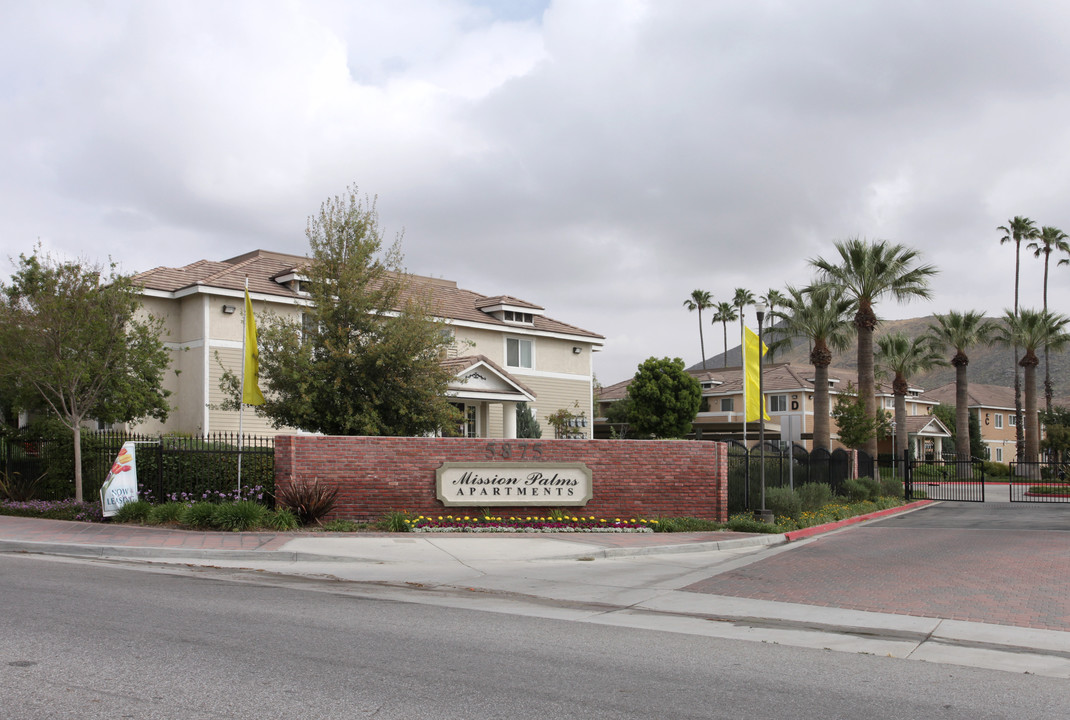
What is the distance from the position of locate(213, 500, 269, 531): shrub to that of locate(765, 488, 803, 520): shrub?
34.4 feet

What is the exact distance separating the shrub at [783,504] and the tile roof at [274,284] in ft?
30.2

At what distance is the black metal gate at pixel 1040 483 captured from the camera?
119 ft

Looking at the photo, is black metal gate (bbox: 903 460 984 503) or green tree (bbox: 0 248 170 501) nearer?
green tree (bbox: 0 248 170 501)

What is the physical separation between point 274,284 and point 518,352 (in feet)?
33.6

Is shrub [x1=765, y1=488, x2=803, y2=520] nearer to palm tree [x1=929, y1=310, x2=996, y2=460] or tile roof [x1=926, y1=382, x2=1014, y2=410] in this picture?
palm tree [x1=929, y1=310, x2=996, y2=460]

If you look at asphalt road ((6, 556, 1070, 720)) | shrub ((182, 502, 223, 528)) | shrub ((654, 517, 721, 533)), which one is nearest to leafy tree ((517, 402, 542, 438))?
shrub ((654, 517, 721, 533))

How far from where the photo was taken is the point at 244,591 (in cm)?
1030

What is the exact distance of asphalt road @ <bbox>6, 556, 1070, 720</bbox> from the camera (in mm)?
5824

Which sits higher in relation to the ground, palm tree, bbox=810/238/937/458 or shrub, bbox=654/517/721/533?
palm tree, bbox=810/238/937/458

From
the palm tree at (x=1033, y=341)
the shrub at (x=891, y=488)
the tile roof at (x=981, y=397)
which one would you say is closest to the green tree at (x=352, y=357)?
the shrub at (x=891, y=488)

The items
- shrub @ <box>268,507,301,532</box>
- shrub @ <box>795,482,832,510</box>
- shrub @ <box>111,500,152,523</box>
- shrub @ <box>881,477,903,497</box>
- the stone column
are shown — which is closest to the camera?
shrub @ <box>268,507,301,532</box>

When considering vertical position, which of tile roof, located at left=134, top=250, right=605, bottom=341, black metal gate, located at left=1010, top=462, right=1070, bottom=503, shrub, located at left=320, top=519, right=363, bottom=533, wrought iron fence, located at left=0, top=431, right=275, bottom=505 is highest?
tile roof, located at left=134, top=250, right=605, bottom=341

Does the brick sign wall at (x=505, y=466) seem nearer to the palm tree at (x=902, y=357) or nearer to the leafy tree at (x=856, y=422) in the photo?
the leafy tree at (x=856, y=422)

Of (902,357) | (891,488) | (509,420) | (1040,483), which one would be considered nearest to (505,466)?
(509,420)
